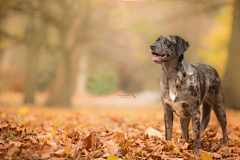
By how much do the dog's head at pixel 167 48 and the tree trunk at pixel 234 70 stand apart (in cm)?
697

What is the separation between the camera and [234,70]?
8.97m

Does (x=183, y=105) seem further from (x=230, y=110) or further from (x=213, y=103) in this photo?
(x=230, y=110)

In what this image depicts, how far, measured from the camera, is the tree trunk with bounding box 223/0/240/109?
29.2 feet

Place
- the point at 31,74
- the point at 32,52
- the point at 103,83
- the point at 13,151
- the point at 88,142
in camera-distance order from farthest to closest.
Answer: the point at 103,83
the point at 31,74
the point at 32,52
the point at 88,142
the point at 13,151

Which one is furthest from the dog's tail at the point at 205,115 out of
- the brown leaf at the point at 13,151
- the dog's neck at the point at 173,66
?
the brown leaf at the point at 13,151

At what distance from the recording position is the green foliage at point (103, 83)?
954 inches

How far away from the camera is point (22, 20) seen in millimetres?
15797

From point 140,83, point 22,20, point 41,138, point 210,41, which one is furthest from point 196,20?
point 41,138

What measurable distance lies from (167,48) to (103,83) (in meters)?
21.4

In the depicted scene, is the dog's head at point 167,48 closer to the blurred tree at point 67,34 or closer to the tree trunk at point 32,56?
the blurred tree at point 67,34

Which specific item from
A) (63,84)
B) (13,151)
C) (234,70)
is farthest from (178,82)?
(63,84)

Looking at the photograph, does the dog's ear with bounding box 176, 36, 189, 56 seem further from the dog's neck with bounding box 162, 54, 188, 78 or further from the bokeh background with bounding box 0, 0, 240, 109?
the bokeh background with bounding box 0, 0, 240, 109

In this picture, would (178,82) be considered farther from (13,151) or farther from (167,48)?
(13,151)

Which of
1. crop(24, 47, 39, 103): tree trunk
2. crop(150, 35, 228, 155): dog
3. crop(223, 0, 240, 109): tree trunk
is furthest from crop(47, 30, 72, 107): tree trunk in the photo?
crop(150, 35, 228, 155): dog
